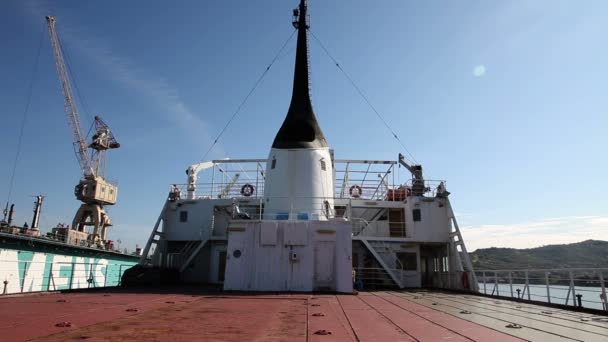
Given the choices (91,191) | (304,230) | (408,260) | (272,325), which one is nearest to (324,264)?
(304,230)

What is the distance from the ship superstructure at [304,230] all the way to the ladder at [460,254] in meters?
0.05

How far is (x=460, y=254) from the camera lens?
19234 millimetres

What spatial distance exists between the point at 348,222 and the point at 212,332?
9801mm

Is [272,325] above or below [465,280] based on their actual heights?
below

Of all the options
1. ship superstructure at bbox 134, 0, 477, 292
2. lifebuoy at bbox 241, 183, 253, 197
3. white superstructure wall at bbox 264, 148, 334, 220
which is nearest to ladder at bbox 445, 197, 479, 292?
ship superstructure at bbox 134, 0, 477, 292

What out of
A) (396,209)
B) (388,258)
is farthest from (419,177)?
(388,258)

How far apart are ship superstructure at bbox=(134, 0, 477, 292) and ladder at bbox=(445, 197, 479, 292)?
48 millimetres

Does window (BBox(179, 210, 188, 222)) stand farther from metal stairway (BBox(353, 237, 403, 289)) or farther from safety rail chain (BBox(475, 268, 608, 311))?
safety rail chain (BBox(475, 268, 608, 311))

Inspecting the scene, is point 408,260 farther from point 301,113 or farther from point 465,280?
point 301,113

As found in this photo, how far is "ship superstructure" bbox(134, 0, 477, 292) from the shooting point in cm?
1451

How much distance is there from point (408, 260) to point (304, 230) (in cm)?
847

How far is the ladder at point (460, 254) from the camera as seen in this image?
1681 centimetres

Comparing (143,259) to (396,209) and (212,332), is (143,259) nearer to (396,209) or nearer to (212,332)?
(396,209)

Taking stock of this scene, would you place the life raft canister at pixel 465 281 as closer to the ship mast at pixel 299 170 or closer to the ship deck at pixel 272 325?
the ship mast at pixel 299 170
